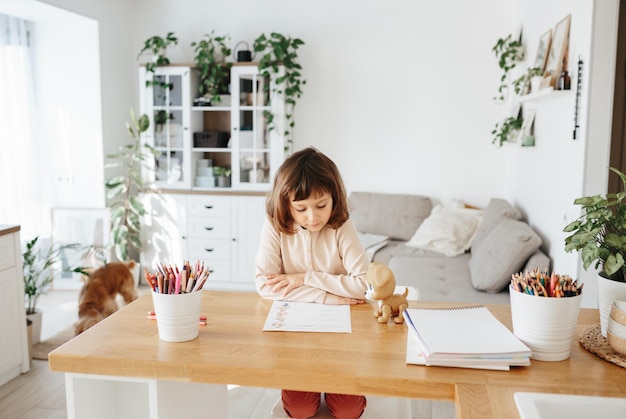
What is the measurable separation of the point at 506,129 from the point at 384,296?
2.93 metres

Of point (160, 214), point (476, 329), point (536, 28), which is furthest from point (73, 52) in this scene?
point (476, 329)

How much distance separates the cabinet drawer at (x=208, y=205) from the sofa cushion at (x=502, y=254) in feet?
6.92

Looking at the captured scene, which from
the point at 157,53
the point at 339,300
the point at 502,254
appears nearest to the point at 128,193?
the point at 157,53

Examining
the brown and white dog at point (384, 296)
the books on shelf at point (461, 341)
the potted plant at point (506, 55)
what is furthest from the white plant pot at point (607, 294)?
the potted plant at point (506, 55)

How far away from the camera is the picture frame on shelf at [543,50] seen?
10.4 ft

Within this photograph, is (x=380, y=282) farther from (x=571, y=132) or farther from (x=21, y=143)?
(x=21, y=143)

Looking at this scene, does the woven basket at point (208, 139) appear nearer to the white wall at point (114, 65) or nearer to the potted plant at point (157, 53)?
the potted plant at point (157, 53)

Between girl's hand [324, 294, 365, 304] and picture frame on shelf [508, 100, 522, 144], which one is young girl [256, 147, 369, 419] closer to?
girl's hand [324, 294, 365, 304]

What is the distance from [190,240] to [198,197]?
0.37 meters

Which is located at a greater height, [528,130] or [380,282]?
[528,130]

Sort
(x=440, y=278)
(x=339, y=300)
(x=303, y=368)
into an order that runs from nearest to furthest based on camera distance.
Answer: (x=303, y=368), (x=339, y=300), (x=440, y=278)

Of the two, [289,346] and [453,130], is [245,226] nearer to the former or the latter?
[453,130]

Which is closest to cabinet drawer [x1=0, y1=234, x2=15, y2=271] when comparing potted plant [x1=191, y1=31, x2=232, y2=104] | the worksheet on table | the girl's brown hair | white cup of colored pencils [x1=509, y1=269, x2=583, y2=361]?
the girl's brown hair

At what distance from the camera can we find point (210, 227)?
181 inches
